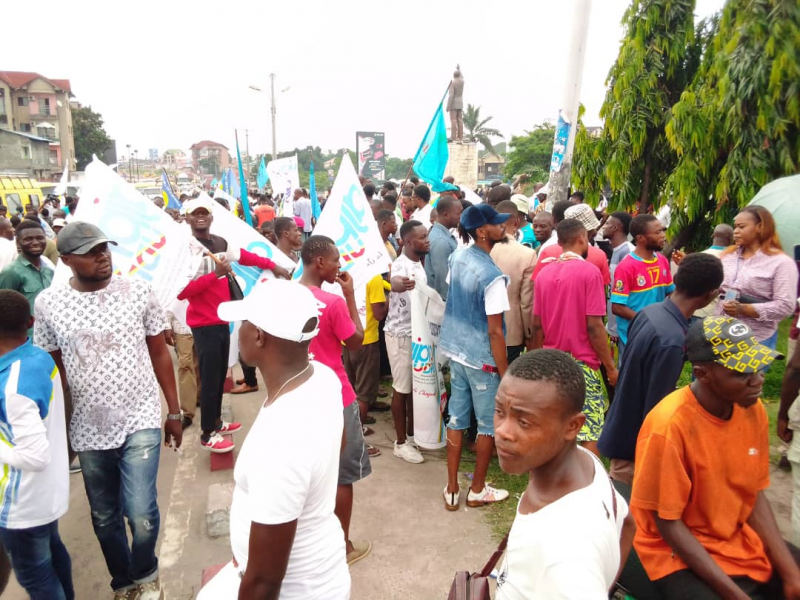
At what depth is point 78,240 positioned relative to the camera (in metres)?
2.81

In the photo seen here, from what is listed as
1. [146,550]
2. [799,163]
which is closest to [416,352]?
[146,550]

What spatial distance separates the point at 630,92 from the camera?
8031 mm

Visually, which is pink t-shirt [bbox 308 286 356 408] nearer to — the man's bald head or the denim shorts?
the denim shorts

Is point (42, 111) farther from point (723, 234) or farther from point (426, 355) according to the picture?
point (723, 234)

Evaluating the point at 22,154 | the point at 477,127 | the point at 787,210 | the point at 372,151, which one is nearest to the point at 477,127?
the point at 477,127

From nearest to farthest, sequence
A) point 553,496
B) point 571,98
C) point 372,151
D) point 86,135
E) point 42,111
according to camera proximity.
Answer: point 553,496 < point 571,98 < point 372,151 < point 42,111 < point 86,135

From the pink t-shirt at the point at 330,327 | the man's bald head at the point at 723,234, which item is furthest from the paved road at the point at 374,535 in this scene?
the man's bald head at the point at 723,234

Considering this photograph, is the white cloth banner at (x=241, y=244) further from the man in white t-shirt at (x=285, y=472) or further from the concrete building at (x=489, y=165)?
the concrete building at (x=489, y=165)

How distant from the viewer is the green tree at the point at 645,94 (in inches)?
309

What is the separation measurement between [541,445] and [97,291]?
2.41 m

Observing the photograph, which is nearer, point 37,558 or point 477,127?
point 37,558

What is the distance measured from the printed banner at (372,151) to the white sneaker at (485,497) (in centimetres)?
2150

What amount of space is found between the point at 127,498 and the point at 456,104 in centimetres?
1836

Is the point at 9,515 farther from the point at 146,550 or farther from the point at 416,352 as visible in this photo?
the point at 416,352
